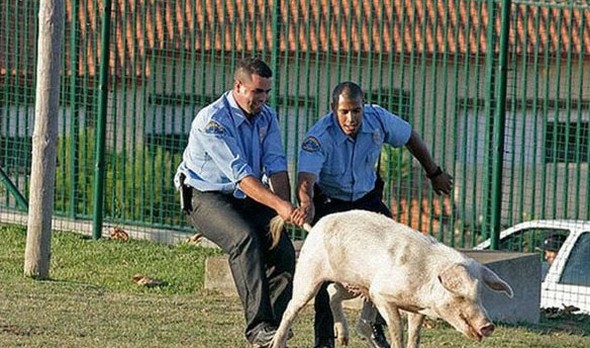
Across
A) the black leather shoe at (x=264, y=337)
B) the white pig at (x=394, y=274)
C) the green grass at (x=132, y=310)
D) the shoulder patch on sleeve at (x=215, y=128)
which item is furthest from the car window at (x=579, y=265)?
the shoulder patch on sleeve at (x=215, y=128)

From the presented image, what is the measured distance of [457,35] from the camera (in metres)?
13.9

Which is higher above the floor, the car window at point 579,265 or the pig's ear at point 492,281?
the pig's ear at point 492,281

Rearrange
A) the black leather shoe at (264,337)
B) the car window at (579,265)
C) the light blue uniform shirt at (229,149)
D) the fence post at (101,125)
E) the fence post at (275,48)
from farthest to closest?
the fence post at (101,125) → the fence post at (275,48) → the car window at (579,265) → the light blue uniform shirt at (229,149) → the black leather shoe at (264,337)

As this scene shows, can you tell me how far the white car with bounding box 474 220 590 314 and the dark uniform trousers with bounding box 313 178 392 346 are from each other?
142 inches

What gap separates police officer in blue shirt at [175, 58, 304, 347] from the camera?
9.59 metres

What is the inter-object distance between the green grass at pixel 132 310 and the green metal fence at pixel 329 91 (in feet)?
3.46

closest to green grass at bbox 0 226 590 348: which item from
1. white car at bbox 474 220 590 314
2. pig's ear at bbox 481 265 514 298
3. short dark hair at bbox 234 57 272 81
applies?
white car at bbox 474 220 590 314

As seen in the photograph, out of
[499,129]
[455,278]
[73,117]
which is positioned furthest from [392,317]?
[73,117]

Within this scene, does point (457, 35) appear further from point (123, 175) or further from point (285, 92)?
point (123, 175)

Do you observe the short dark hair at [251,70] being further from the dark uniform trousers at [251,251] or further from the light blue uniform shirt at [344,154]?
the dark uniform trousers at [251,251]

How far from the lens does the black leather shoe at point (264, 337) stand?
952 cm

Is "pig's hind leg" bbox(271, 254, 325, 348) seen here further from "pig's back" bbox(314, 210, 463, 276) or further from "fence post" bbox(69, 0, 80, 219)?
"fence post" bbox(69, 0, 80, 219)

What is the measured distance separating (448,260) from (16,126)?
810 cm

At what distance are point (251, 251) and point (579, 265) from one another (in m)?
5.56
